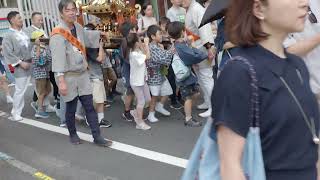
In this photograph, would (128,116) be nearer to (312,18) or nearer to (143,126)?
(143,126)

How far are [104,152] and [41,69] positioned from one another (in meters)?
2.34

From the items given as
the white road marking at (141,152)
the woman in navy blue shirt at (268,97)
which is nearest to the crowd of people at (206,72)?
the woman in navy blue shirt at (268,97)

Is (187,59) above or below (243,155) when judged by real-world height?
below

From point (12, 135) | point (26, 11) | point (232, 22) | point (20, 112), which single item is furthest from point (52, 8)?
point (232, 22)

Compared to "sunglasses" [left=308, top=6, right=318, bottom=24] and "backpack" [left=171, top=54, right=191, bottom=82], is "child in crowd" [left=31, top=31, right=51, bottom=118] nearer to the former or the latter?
"backpack" [left=171, top=54, right=191, bottom=82]

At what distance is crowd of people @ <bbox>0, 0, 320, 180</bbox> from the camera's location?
1.39 metres

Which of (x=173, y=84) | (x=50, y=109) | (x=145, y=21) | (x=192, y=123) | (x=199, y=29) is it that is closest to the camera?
(x=192, y=123)

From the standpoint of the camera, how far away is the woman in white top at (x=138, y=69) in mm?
5543

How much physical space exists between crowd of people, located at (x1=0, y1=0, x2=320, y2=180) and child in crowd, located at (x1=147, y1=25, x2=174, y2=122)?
0.5 inches

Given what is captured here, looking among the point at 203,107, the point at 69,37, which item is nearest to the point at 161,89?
the point at 203,107

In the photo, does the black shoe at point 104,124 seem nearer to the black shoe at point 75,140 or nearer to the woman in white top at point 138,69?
the woman in white top at point 138,69

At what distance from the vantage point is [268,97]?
1.37 meters

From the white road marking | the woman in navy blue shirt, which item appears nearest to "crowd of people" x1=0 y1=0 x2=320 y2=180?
the woman in navy blue shirt

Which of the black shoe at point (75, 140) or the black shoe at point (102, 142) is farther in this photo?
the black shoe at point (75, 140)
